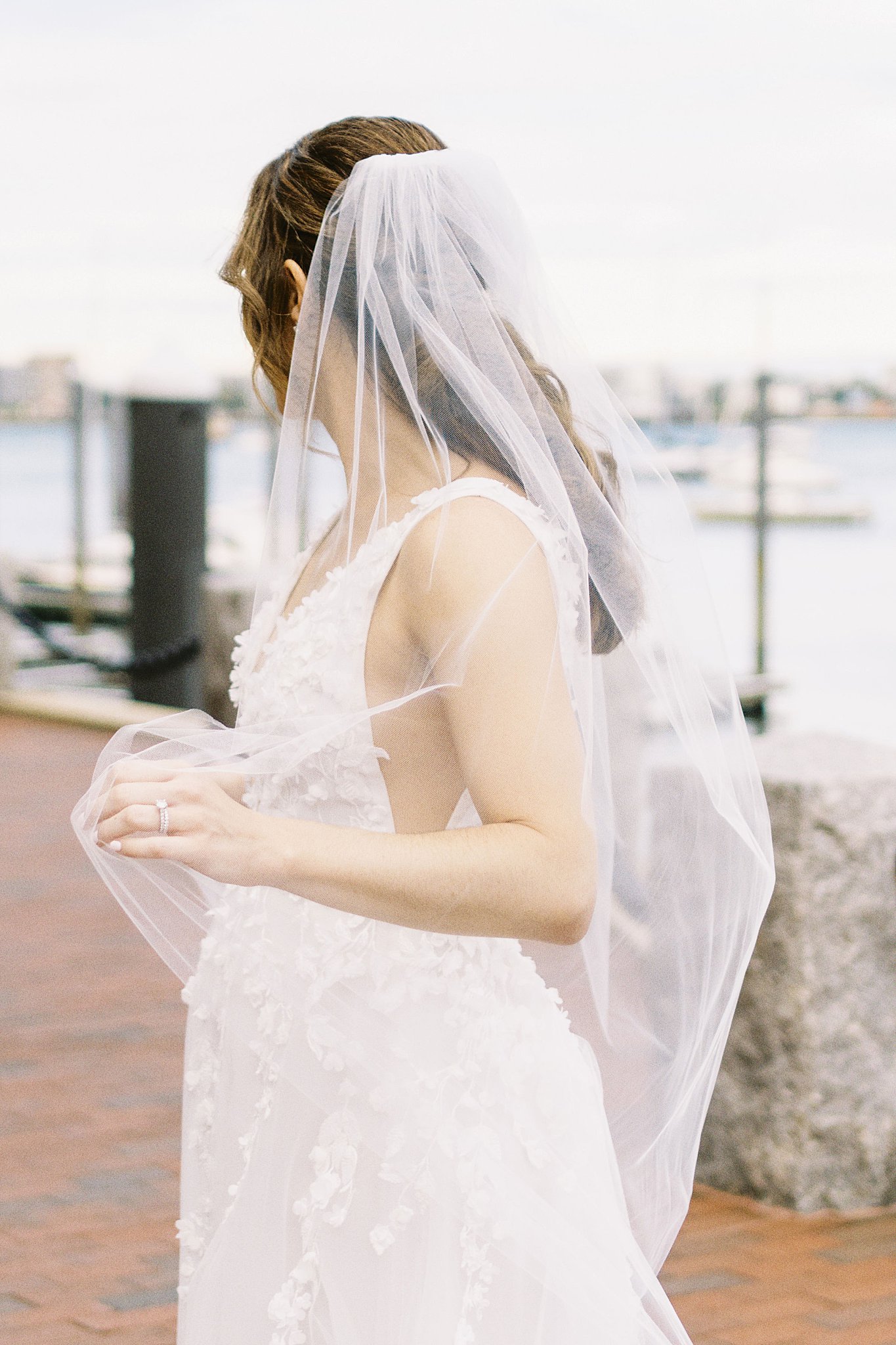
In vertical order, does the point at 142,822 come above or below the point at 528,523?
below

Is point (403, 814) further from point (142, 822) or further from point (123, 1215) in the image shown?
point (123, 1215)

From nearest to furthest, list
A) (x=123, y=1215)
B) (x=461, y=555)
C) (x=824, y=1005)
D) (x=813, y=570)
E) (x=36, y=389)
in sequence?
1. (x=461, y=555)
2. (x=824, y=1005)
3. (x=123, y=1215)
4. (x=36, y=389)
5. (x=813, y=570)

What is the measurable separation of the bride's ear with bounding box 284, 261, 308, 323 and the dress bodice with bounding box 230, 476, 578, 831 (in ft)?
0.86

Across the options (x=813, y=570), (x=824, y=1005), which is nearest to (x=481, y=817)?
(x=824, y=1005)

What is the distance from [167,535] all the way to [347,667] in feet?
26.1

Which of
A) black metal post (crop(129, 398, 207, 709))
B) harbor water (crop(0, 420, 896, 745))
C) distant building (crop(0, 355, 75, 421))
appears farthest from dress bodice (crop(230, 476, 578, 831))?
distant building (crop(0, 355, 75, 421))

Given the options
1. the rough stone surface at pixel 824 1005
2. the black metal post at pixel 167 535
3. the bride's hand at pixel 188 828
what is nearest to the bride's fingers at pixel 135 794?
the bride's hand at pixel 188 828

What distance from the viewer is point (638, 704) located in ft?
6.03

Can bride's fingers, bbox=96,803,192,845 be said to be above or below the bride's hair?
below

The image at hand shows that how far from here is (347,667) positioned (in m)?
1.49

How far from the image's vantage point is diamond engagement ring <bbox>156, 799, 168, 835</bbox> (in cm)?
130

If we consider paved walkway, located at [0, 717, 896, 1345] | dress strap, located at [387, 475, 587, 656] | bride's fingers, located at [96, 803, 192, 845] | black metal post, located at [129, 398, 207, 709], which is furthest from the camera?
black metal post, located at [129, 398, 207, 709]

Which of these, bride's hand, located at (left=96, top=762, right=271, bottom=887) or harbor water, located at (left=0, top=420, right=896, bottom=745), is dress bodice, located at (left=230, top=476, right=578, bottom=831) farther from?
harbor water, located at (left=0, top=420, right=896, bottom=745)

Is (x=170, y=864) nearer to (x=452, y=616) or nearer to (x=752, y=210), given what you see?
(x=452, y=616)
